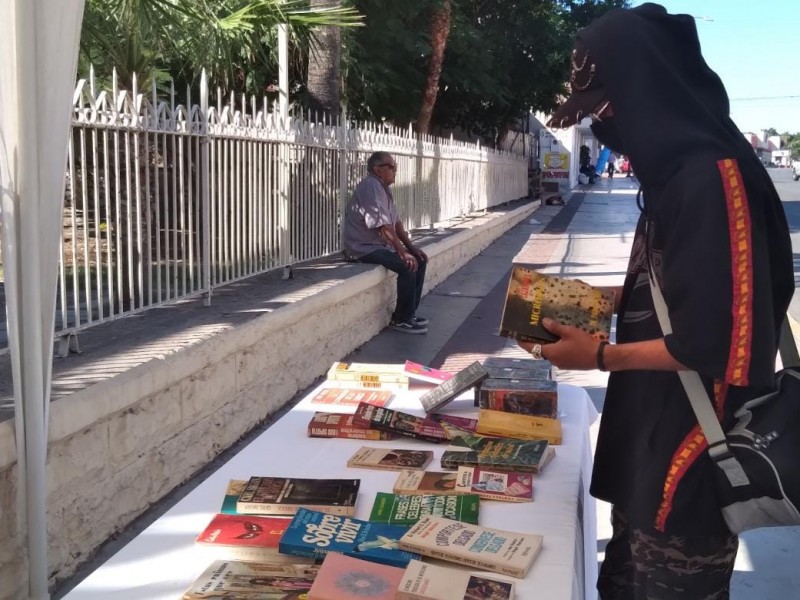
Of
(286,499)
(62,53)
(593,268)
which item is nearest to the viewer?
(286,499)

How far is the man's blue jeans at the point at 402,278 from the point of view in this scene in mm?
8914

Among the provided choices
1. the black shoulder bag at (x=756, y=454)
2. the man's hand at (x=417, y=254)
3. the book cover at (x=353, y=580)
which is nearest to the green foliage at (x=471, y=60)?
the man's hand at (x=417, y=254)

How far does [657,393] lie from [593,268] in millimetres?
12497

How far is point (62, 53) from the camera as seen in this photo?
3139 millimetres

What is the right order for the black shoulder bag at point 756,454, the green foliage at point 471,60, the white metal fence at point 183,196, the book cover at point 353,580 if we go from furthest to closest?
the green foliage at point 471,60 → the white metal fence at point 183,196 → the black shoulder bag at point 756,454 → the book cover at point 353,580

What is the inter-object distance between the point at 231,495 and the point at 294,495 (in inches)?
6.8

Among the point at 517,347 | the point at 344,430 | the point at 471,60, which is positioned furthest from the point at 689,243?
the point at 471,60

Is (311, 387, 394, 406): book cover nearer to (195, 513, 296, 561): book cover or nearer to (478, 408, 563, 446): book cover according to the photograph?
(478, 408, 563, 446): book cover

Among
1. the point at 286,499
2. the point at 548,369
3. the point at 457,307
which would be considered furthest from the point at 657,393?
the point at 457,307

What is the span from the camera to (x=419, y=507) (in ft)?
7.20

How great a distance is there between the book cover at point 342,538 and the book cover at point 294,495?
8 cm

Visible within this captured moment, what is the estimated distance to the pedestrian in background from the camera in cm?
175

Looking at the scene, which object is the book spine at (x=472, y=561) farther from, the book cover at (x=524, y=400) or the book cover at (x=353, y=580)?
the book cover at (x=524, y=400)

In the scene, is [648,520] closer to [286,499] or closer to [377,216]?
[286,499]
